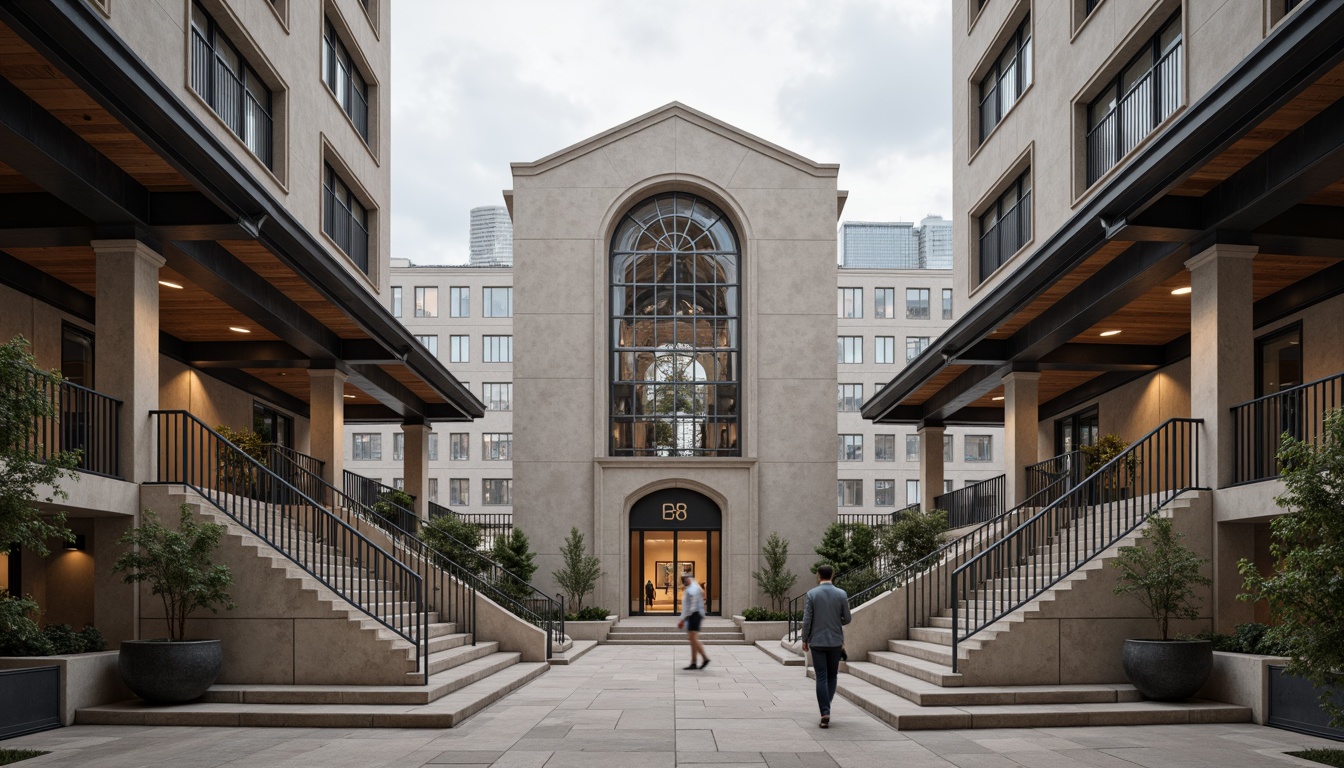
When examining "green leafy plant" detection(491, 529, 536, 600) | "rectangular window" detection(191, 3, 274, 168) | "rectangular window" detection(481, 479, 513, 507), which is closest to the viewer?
"rectangular window" detection(191, 3, 274, 168)

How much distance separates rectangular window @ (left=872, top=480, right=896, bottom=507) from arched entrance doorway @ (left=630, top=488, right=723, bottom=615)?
4061 centimetres

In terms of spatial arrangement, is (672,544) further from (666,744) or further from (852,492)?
→ (852,492)

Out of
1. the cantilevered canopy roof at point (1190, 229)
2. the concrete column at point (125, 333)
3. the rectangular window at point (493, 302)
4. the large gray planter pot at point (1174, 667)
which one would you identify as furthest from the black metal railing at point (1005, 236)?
the rectangular window at point (493, 302)

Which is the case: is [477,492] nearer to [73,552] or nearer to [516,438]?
[516,438]

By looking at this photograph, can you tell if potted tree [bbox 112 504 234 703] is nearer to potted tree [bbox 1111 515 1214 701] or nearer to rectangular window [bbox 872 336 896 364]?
potted tree [bbox 1111 515 1214 701]

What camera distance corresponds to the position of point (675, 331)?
34.8m

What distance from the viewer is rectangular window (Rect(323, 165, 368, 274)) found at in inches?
975

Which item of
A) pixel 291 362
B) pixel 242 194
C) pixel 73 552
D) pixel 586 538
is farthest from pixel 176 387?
pixel 586 538

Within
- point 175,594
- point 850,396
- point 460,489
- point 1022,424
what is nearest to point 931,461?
point 1022,424

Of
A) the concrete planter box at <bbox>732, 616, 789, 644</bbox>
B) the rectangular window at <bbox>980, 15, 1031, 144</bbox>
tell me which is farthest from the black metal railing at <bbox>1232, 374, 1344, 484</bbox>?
the concrete planter box at <bbox>732, 616, 789, 644</bbox>

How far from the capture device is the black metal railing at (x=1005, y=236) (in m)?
24.6

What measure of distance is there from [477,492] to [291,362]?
165ft

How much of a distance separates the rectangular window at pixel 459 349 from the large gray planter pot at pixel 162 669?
2413 inches

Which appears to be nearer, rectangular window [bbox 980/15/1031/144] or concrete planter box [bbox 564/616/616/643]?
rectangular window [bbox 980/15/1031/144]
